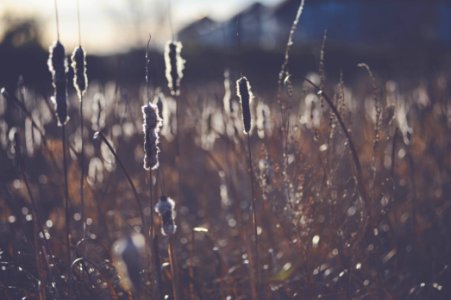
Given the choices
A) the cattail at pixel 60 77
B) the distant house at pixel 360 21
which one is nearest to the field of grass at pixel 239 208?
the cattail at pixel 60 77

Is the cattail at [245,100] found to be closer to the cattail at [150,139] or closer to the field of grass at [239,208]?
the field of grass at [239,208]

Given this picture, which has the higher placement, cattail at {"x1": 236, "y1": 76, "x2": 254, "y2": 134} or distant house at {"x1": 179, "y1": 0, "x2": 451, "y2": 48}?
distant house at {"x1": 179, "y1": 0, "x2": 451, "y2": 48}

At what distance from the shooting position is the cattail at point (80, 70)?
1320mm

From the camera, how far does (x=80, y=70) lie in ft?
4.34

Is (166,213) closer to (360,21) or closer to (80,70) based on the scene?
(80,70)

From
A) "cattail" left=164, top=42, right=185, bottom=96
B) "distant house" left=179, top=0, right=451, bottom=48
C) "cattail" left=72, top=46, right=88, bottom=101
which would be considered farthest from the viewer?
"distant house" left=179, top=0, right=451, bottom=48

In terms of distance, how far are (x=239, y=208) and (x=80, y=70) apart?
74 cm

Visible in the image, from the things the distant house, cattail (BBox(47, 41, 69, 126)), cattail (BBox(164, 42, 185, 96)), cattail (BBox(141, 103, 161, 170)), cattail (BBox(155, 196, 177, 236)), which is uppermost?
the distant house

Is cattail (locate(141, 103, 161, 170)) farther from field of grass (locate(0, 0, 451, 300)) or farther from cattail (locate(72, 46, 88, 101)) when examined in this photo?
cattail (locate(72, 46, 88, 101))

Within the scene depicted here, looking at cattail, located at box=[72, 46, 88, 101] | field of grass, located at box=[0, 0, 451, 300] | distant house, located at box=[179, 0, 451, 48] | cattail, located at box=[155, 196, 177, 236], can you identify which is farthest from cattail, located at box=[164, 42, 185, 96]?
distant house, located at box=[179, 0, 451, 48]

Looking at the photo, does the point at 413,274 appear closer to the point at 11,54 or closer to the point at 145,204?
the point at 145,204

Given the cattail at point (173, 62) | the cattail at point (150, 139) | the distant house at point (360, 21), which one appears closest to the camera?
the cattail at point (150, 139)

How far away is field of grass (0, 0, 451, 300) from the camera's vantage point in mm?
1403

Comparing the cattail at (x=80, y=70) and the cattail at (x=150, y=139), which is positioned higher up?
the cattail at (x=80, y=70)
